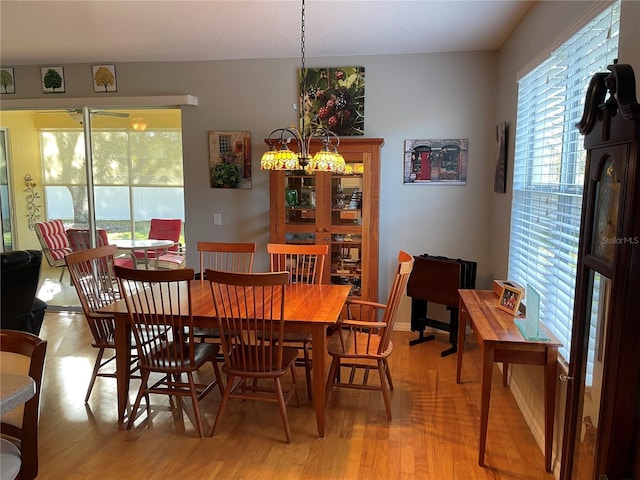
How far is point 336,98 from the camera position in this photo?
170 inches

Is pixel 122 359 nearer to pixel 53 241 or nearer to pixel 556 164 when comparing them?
pixel 556 164

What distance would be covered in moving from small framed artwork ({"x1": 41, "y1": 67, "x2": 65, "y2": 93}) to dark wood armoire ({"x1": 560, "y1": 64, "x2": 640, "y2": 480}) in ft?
16.0

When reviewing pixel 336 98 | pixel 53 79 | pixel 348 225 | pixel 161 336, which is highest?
pixel 53 79

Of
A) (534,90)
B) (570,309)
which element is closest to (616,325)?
(570,309)

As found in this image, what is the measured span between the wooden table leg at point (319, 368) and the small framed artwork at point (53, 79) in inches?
156

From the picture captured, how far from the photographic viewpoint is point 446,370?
3.52 m

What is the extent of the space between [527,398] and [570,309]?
865 millimetres

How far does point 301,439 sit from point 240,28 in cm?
291

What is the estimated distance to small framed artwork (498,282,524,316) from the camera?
106 inches

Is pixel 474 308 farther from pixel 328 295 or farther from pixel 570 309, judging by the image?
pixel 328 295

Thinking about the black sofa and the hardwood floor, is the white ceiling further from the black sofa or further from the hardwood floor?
the hardwood floor

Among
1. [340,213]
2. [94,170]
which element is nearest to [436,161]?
[340,213]

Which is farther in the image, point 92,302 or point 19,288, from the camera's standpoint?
point 19,288

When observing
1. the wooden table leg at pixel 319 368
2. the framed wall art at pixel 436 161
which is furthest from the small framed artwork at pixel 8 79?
the wooden table leg at pixel 319 368
